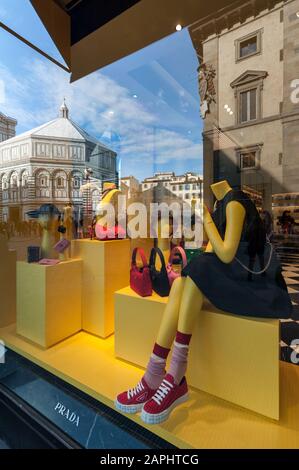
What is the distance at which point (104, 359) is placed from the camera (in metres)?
1.35

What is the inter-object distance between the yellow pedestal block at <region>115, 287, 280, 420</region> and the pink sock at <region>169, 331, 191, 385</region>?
5.4 inches

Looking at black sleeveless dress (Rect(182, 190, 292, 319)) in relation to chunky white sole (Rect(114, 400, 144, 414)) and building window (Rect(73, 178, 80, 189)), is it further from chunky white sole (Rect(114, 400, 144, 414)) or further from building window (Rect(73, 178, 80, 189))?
building window (Rect(73, 178, 80, 189))

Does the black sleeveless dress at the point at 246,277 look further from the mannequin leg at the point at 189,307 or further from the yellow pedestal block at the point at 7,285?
the yellow pedestal block at the point at 7,285

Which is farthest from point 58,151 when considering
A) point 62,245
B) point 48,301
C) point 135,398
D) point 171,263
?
point 135,398

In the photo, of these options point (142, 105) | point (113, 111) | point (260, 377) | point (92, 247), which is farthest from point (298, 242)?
point (113, 111)

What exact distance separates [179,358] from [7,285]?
1.53 metres

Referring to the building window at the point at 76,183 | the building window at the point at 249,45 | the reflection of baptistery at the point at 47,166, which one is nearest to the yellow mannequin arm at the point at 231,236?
the building window at the point at 249,45

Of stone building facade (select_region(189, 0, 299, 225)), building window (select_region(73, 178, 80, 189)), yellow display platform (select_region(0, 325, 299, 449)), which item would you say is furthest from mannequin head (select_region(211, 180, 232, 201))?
building window (select_region(73, 178, 80, 189))

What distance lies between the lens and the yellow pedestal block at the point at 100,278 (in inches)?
62.9

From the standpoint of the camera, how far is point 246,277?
0.99 meters

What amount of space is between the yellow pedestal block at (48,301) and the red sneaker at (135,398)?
734mm

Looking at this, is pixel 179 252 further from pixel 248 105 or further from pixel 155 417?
pixel 248 105

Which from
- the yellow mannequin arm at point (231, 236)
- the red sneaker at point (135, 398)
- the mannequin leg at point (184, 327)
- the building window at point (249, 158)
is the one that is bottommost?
the red sneaker at point (135, 398)

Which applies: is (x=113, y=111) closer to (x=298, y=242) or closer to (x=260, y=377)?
(x=298, y=242)
